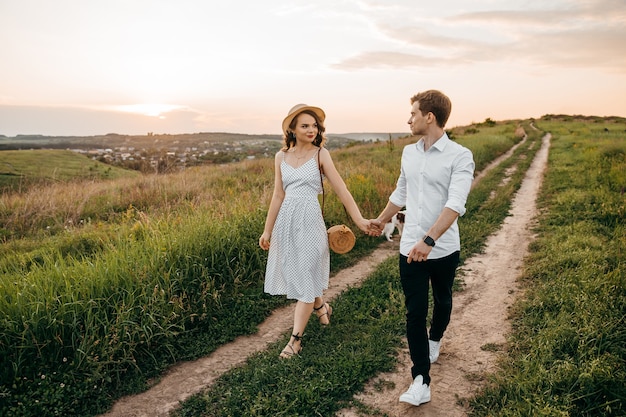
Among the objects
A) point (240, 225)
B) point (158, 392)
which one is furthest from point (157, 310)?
point (240, 225)

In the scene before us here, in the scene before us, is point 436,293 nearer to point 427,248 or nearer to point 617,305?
point 427,248

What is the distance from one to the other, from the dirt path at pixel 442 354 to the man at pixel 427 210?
0.30 meters

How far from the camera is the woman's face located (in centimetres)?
403

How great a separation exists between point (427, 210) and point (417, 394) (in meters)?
1.44

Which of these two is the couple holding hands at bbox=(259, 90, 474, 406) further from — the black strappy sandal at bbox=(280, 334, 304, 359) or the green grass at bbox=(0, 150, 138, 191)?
the green grass at bbox=(0, 150, 138, 191)

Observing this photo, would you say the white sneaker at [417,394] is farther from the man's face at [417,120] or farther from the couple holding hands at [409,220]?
the man's face at [417,120]

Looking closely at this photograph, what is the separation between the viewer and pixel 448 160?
9.84 ft

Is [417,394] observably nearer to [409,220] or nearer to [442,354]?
[442,354]

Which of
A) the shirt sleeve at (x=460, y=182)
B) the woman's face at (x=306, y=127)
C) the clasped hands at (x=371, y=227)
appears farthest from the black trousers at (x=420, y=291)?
the woman's face at (x=306, y=127)

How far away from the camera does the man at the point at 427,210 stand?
2914mm

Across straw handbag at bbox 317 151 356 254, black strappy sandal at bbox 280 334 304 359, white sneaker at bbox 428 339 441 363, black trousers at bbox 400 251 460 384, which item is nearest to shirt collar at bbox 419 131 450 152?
black trousers at bbox 400 251 460 384

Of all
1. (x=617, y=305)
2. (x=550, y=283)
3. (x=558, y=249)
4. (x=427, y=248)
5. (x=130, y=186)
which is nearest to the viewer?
(x=427, y=248)

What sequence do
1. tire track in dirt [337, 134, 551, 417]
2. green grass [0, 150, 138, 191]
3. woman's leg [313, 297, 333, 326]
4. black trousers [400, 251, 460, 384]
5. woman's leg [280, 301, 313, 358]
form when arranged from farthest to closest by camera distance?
1. green grass [0, 150, 138, 191]
2. woman's leg [313, 297, 333, 326]
3. woman's leg [280, 301, 313, 358]
4. tire track in dirt [337, 134, 551, 417]
5. black trousers [400, 251, 460, 384]

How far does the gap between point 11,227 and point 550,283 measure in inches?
414
